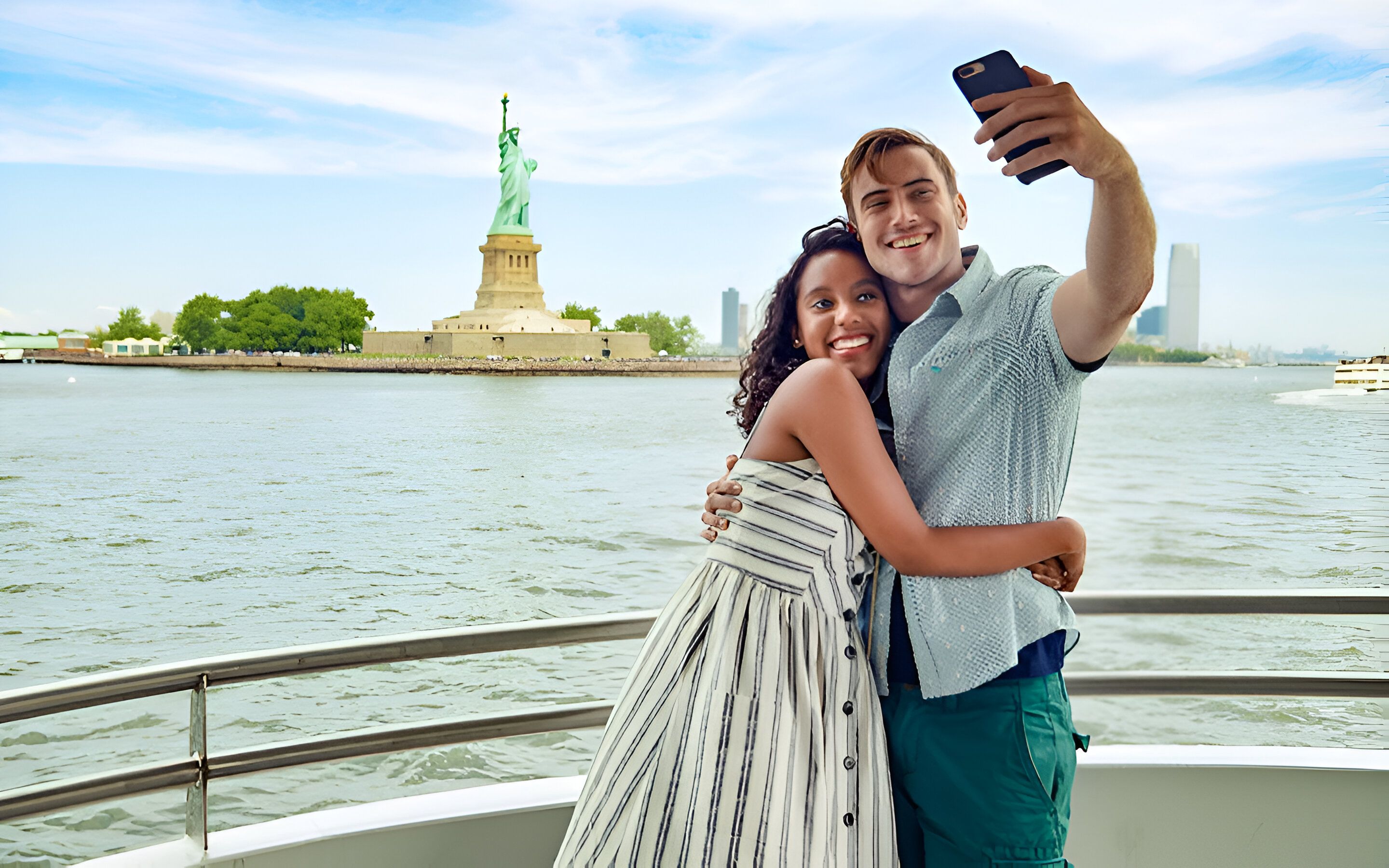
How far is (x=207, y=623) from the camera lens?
21.1m

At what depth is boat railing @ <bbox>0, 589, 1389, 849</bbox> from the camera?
1.29 metres

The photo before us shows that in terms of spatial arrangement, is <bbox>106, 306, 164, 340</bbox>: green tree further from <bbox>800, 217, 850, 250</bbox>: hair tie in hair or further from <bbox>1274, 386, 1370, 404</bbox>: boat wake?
<bbox>800, 217, 850, 250</bbox>: hair tie in hair

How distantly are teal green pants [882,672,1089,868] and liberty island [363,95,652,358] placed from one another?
42.5 metres

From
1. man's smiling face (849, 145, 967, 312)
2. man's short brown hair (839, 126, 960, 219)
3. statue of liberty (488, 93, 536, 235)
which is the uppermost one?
statue of liberty (488, 93, 536, 235)

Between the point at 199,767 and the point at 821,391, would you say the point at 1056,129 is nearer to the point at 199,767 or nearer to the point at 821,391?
the point at 821,391

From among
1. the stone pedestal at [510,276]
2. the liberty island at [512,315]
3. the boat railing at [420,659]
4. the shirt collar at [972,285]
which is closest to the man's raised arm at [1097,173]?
the shirt collar at [972,285]

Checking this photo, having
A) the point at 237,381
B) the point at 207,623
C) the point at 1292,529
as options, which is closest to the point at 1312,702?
the point at 1292,529

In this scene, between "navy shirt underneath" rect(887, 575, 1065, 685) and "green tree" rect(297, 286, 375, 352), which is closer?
"navy shirt underneath" rect(887, 575, 1065, 685)

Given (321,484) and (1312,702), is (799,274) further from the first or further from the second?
(321,484)

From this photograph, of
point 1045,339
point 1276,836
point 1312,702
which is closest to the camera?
point 1045,339

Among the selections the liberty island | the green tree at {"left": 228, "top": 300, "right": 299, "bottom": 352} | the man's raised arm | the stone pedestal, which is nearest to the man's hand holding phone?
the man's raised arm

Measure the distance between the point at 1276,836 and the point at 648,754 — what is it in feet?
3.86

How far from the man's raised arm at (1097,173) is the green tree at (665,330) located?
54.2 metres

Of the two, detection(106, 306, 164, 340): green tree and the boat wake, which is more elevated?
detection(106, 306, 164, 340): green tree
